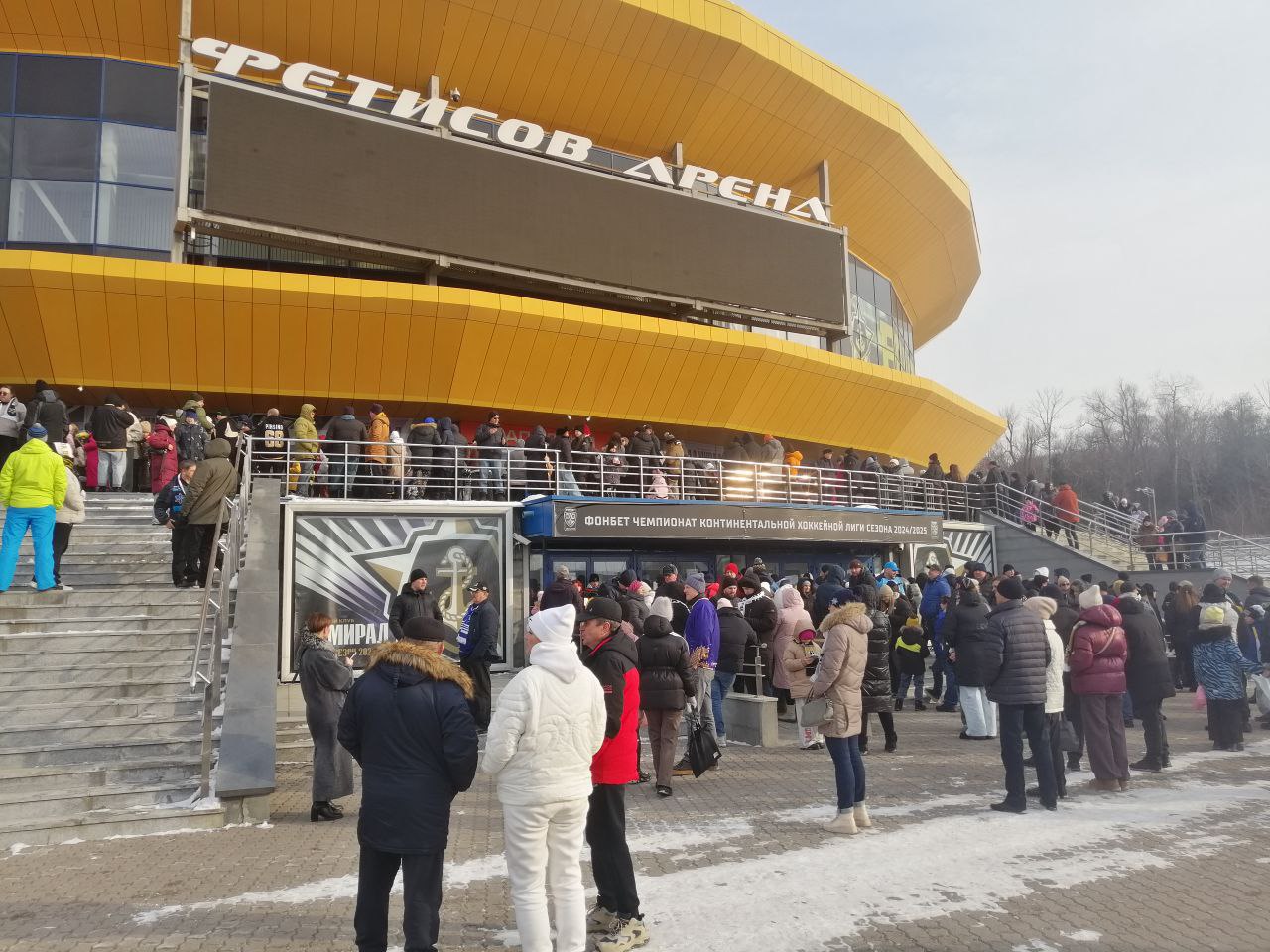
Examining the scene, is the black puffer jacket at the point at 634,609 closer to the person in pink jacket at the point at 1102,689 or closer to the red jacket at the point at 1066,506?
the person in pink jacket at the point at 1102,689

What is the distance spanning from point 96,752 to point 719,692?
21.2 ft

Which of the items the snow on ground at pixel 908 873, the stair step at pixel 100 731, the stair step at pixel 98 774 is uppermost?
the stair step at pixel 100 731

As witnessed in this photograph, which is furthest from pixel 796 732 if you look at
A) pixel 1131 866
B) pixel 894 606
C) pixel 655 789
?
pixel 1131 866

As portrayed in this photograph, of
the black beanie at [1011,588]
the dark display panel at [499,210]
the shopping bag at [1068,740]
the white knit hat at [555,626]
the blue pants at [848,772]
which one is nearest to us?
the white knit hat at [555,626]

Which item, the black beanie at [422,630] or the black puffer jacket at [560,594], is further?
the black puffer jacket at [560,594]

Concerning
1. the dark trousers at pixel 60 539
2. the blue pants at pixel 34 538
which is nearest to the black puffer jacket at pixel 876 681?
the blue pants at pixel 34 538

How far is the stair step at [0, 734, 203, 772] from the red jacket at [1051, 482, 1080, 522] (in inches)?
861

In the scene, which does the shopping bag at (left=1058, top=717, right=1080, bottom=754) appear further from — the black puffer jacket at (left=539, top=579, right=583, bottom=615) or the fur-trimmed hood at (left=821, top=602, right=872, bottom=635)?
the black puffer jacket at (left=539, top=579, right=583, bottom=615)

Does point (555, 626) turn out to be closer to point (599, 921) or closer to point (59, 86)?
point (599, 921)

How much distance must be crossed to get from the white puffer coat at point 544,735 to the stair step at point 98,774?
15.5 feet

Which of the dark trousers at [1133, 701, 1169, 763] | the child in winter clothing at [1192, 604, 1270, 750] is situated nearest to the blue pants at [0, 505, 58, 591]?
the dark trousers at [1133, 701, 1169, 763]

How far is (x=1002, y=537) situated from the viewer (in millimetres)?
23969

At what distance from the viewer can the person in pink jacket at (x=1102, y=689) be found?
819 cm

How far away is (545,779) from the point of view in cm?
428
